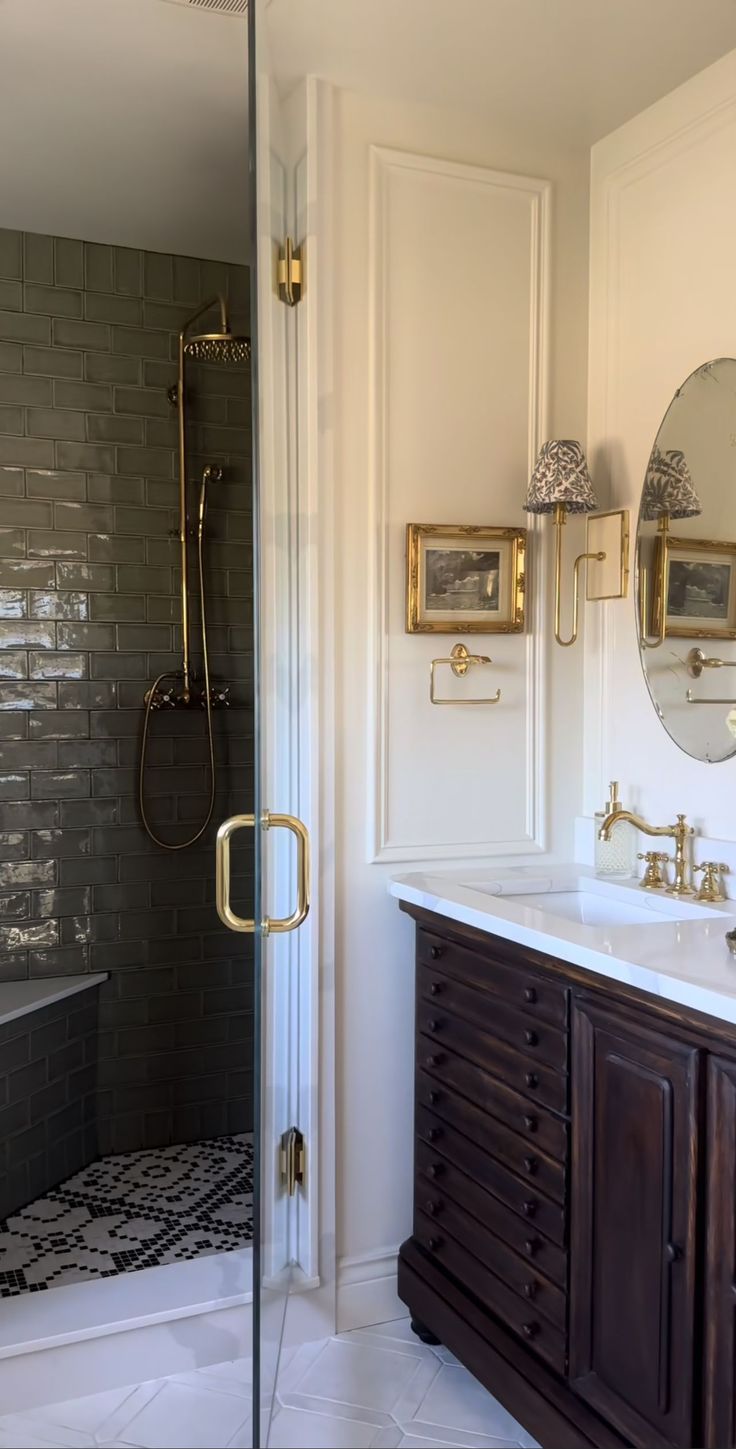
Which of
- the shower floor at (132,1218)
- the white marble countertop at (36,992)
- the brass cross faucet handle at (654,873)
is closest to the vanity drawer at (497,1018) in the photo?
the brass cross faucet handle at (654,873)

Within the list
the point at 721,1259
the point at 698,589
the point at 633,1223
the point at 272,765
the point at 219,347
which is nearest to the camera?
the point at 721,1259

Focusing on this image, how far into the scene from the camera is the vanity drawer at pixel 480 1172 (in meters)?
1.93

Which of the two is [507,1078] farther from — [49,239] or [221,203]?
[49,239]

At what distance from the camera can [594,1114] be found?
Answer: 5.92 feet

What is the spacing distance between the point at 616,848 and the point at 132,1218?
158 cm

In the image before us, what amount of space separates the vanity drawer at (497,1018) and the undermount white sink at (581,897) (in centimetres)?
22

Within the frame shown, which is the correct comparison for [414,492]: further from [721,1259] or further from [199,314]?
[721,1259]

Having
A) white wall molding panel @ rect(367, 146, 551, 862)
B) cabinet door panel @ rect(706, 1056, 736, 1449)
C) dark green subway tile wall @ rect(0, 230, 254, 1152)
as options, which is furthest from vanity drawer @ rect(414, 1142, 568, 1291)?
dark green subway tile wall @ rect(0, 230, 254, 1152)

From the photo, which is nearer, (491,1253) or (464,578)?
(491,1253)

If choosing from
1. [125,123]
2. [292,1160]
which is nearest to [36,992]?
[292,1160]

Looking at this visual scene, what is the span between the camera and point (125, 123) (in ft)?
8.21

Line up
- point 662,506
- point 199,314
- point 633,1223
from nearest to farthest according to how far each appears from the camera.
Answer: point 633,1223
point 662,506
point 199,314

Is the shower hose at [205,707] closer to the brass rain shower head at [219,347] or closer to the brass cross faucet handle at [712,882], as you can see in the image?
the brass rain shower head at [219,347]

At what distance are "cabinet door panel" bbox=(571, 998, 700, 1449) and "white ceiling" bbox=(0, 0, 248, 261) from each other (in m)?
2.02
